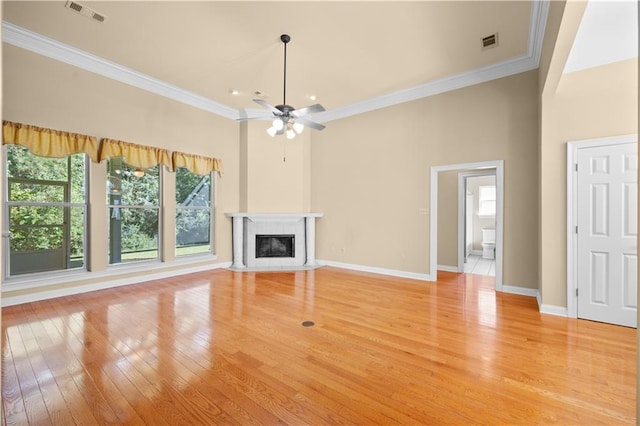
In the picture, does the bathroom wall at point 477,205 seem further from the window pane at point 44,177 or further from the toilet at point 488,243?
the window pane at point 44,177

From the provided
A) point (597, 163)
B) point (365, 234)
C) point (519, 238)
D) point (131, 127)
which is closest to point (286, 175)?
point (365, 234)

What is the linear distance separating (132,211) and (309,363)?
4198mm

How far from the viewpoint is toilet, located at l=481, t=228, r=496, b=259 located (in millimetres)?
8180

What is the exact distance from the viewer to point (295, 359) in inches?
110

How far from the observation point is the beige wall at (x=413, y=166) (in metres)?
4.66

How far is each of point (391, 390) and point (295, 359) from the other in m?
0.85

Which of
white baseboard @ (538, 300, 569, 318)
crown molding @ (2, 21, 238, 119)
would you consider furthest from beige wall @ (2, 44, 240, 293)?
white baseboard @ (538, 300, 569, 318)

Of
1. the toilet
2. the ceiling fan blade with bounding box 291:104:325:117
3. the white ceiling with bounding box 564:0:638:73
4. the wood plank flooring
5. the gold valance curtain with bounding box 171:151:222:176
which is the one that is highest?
the white ceiling with bounding box 564:0:638:73

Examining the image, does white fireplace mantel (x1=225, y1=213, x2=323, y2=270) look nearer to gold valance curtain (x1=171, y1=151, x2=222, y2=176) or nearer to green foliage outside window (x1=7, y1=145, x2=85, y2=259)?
gold valance curtain (x1=171, y1=151, x2=222, y2=176)

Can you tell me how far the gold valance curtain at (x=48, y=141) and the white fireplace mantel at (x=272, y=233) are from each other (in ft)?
8.54

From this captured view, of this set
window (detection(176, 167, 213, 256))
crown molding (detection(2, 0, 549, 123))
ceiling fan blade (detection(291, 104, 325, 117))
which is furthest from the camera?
window (detection(176, 167, 213, 256))

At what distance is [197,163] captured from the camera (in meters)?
5.98

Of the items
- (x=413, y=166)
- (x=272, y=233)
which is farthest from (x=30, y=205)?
(x=413, y=166)

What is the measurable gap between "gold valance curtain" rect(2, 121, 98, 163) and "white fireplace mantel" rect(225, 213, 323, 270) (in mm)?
2603
